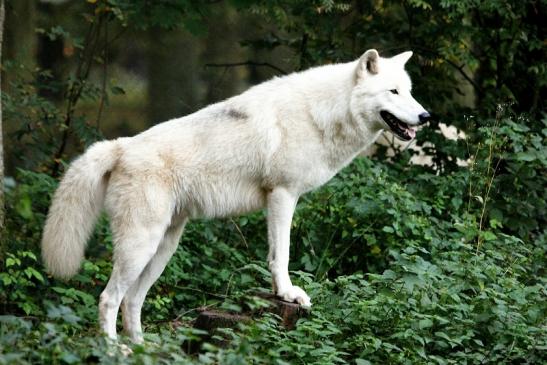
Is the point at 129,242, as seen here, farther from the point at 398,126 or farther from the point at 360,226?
Answer: the point at 360,226

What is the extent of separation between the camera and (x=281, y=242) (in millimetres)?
5570

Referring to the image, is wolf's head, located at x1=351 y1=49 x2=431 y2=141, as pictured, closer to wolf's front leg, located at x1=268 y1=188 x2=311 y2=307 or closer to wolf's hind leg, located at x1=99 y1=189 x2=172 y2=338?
wolf's front leg, located at x1=268 y1=188 x2=311 y2=307

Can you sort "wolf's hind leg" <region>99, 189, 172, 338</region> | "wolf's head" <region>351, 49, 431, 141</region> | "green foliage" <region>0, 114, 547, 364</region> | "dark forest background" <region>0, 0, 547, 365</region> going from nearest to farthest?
"green foliage" <region>0, 114, 547, 364</region> → "dark forest background" <region>0, 0, 547, 365</region> → "wolf's hind leg" <region>99, 189, 172, 338</region> → "wolf's head" <region>351, 49, 431, 141</region>

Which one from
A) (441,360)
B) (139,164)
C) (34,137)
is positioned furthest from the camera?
(34,137)

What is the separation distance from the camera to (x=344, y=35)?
8.80m

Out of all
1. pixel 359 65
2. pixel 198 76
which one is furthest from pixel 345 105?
pixel 198 76

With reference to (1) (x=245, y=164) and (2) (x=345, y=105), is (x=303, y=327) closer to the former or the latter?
(1) (x=245, y=164)

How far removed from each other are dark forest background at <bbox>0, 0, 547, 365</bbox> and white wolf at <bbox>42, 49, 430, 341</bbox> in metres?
0.40

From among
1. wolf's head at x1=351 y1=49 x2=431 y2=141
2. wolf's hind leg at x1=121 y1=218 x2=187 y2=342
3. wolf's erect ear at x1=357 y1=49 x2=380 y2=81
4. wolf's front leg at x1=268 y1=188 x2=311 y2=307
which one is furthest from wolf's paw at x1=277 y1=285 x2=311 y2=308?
wolf's erect ear at x1=357 y1=49 x2=380 y2=81

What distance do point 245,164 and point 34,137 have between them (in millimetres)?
3530

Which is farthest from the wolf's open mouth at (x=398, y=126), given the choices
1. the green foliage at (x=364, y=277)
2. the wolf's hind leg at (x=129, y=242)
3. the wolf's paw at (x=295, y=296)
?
the wolf's hind leg at (x=129, y=242)

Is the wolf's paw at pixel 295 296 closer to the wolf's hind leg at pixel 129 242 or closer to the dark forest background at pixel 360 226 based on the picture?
the dark forest background at pixel 360 226

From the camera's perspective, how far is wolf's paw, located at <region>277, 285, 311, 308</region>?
17.8 ft

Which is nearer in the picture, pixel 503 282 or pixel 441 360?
pixel 441 360
